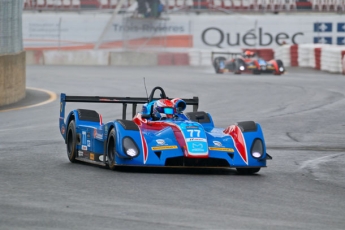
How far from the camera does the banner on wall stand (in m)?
50.2

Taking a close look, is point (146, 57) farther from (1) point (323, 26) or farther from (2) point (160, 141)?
(2) point (160, 141)

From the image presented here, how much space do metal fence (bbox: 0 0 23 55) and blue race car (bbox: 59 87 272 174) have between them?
10.3 meters

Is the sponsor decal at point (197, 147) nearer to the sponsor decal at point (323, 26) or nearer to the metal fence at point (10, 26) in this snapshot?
the metal fence at point (10, 26)

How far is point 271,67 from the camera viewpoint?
118 ft

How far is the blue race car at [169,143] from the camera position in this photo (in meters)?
9.95

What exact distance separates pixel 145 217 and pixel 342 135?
30.3 ft

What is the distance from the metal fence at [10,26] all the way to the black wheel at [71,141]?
9551mm

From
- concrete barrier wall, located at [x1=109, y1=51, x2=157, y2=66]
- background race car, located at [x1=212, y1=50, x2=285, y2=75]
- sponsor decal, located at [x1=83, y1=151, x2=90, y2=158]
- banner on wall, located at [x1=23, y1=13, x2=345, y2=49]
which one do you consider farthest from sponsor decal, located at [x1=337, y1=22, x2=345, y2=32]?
sponsor decal, located at [x1=83, y1=151, x2=90, y2=158]

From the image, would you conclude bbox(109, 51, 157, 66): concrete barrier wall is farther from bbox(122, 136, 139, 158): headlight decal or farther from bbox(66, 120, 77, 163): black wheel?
bbox(122, 136, 139, 158): headlight decal

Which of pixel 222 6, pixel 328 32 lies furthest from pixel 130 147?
pixel 222 6

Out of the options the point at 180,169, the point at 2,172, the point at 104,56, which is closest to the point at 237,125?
the point at 180,169

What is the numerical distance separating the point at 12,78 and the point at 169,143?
11.8 metres

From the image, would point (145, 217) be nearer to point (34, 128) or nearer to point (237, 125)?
point (237, 125)

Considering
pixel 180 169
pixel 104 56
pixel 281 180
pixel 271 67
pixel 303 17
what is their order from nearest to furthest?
pixel 281 180 → pixel 180 169 → pixel 271 67 → pixel 104 56 → pixel 303 17
